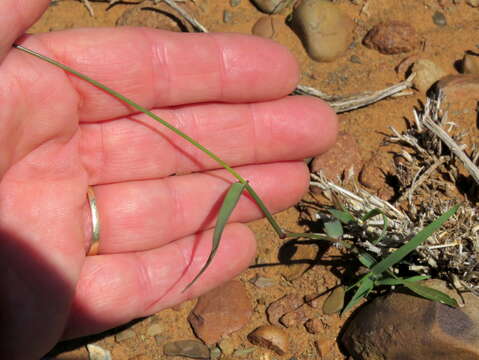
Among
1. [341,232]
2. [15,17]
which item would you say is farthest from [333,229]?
[15,17]

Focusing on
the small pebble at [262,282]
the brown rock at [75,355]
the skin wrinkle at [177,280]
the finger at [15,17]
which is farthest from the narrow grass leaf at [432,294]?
the finger at [15,17]

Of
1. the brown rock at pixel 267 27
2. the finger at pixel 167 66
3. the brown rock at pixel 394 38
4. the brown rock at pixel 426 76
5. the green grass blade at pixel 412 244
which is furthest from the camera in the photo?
the brown rock at pixel 267 27

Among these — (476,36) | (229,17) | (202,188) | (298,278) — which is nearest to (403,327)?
(298,278)

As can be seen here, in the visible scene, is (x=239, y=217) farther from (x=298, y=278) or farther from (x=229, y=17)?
(x=229, y=17)

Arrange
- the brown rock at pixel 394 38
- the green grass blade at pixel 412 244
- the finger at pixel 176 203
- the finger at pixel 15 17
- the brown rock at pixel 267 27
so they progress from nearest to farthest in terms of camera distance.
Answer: the finger at pixel 15 17
the green grass blade at pixel 412 244
the finger at pixel 176 203
the brown rock at pixel 394 38
the brown rock at pixel 267 27

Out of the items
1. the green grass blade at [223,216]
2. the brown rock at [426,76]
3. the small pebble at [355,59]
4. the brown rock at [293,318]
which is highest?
the small pebble at [355,59]

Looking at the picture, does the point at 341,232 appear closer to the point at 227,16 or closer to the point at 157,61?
the point at 157,61

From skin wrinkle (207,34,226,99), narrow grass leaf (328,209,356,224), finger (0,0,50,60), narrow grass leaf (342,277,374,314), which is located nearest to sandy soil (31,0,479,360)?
narrow grass leaf (342,277,374,314)

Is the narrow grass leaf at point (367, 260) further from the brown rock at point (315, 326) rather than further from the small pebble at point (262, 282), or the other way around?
the small pebble at point (262, 282)

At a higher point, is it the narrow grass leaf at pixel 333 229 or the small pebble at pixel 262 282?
the narrow grass leaf at pixel 333 229

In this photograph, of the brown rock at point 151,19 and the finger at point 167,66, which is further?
the brown rock at point 151,19
